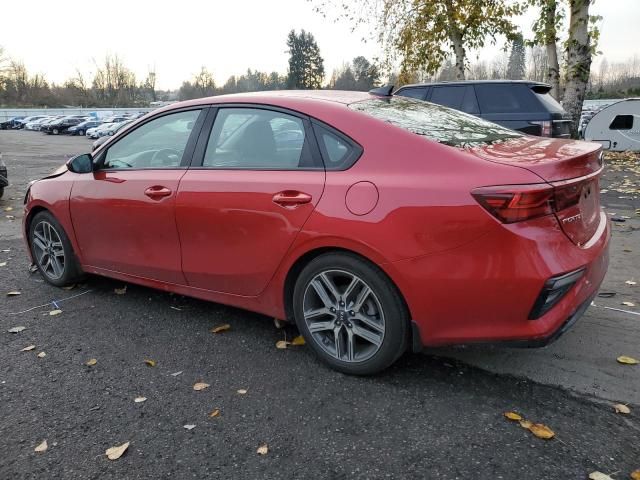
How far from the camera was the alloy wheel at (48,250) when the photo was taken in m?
4.71

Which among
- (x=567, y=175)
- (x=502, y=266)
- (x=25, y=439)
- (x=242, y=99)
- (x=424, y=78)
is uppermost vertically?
(x=424, y=78)

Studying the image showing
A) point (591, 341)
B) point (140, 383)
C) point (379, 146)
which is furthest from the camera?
point (591, 341)

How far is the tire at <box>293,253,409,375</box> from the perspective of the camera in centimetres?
290

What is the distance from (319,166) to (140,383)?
1592 mm

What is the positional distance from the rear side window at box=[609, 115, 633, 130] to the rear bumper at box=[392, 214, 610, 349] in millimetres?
14958

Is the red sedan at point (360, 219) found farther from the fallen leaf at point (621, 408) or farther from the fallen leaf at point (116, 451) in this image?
the fallen leaf at point (116, 451)

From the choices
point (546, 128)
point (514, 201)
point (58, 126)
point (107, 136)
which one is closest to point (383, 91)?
point (514, 201)

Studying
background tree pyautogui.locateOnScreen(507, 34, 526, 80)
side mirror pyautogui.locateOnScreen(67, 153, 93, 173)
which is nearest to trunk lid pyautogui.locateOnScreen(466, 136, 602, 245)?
side mirror pyautogui.locateOnScreen(67, 153, 93, 173)

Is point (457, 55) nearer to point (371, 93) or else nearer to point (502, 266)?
point (371, 93)

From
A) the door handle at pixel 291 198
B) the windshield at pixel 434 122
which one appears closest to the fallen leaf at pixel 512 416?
the windshield at pixel 434 122

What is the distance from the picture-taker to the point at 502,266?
8.42 feet

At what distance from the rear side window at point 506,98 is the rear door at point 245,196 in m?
7.31

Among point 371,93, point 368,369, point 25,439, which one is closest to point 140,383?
point 25,439

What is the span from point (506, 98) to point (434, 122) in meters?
7.09
